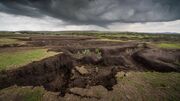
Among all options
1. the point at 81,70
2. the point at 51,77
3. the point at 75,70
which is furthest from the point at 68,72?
the point at 51,77

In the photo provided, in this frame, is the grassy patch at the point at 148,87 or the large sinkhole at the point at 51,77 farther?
the large sinkhole at the point at 51,77

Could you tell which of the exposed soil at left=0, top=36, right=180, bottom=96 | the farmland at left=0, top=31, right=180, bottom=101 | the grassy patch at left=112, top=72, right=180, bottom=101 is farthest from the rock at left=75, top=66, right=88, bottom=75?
the grassy patch at left=112, top=72, right=180, bottom=101

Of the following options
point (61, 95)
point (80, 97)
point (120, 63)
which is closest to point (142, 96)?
point (80, 97)

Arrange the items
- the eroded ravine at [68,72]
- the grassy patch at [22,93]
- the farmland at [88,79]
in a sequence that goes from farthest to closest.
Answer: the eroded ravine at [68,72], the farmland at [88,79], the grassy patch at [22,93]

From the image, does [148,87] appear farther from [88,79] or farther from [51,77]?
[51,77]

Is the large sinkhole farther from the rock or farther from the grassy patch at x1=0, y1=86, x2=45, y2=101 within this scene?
the grassy patch at x1=0, y1=86, x2=45, y2=101

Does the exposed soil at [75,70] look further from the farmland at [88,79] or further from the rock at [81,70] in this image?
the rock at [81,70]

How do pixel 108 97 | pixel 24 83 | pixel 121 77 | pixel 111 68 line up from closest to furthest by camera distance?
pixel 108 97
pixel 24 83
pixel 121 77
pixel 111 68

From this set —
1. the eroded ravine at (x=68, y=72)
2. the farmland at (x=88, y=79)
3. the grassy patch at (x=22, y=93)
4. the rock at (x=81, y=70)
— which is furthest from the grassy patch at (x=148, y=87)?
the grassy patch at (x=22, y=93)

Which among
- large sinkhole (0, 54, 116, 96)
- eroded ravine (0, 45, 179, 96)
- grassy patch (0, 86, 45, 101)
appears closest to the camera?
grassy patch (0, 86, 45, 101)

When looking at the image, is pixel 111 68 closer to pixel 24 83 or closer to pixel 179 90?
pixel 179 90

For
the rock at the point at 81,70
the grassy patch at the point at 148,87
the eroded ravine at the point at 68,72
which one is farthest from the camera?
the rock at the point at 81,70
